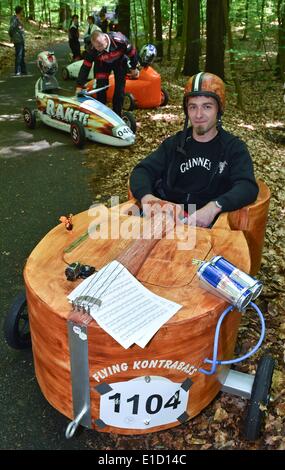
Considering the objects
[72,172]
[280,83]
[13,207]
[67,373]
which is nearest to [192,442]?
[67,373]

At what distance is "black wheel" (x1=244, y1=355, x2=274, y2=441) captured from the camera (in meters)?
2.54

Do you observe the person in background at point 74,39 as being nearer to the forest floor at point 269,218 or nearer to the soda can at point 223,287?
the forest floor at point 269,218

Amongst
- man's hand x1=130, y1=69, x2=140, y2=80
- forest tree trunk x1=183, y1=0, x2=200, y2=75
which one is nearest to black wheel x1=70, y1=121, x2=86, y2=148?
man's hand x1=130, y1=69, x2=140, y2=80

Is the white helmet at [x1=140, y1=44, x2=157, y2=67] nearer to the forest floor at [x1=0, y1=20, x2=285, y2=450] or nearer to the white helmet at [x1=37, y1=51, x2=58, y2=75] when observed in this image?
the forest floor at [x1=0, y1=20, x2=285, y2=450]

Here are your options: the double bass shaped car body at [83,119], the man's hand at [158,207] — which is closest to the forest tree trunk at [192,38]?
the double bass shaped car body at [83,119]

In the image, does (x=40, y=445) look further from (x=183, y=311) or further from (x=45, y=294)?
(x=183, y=311)

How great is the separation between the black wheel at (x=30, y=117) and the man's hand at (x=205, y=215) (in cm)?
655

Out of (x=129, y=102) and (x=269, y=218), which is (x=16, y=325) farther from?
(x=129, y=102)

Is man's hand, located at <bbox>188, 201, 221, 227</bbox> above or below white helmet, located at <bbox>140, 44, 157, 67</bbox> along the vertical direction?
below

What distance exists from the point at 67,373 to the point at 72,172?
4.93 meters

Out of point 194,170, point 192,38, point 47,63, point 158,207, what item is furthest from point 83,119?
point 192,38

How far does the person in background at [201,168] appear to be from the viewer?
335 cm

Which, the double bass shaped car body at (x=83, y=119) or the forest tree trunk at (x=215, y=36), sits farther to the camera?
the forest tree trunk at (x=215, y=36)

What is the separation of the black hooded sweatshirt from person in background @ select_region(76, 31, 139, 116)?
4.85m
